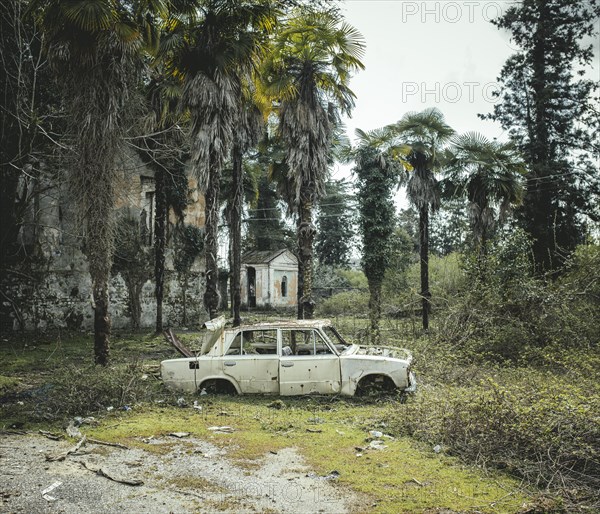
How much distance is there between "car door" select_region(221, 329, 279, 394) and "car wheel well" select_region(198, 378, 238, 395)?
0.21 metres

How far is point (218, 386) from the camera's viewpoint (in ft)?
29.9

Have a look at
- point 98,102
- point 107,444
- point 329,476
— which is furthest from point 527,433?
point 98,102

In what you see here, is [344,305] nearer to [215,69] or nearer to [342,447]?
[215,69]

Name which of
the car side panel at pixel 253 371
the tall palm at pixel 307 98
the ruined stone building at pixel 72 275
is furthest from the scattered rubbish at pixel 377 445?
the ruined stone building at pixel 72 275

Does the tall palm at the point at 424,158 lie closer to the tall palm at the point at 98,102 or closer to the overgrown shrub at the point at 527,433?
the tall palm at the point at 98,102

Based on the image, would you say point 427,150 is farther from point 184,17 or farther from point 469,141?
point 184,17

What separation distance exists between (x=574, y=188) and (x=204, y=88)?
20336mm

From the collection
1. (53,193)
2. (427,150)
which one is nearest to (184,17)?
(53,193)

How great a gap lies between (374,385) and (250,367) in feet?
7.27

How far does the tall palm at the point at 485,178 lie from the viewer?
2147cm

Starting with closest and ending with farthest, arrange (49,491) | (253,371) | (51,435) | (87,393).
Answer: (49,491) → (51,435) → (87,393) → (253,371)

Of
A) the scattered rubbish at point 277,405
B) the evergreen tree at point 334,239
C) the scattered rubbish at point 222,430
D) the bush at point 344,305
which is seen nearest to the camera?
the scattered rubbish at point 222,430

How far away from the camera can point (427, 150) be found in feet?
74.2

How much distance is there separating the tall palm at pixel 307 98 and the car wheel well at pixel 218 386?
6294 mm
